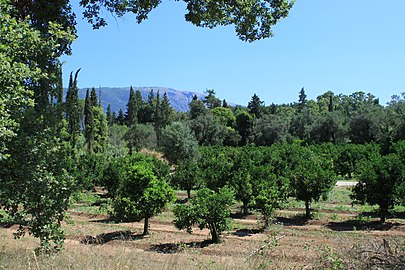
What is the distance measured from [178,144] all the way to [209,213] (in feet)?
104

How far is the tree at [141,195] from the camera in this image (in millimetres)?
16812

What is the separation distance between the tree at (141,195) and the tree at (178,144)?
28390mm

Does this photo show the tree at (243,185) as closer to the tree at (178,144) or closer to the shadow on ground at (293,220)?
the shadow on ground at (293,220)

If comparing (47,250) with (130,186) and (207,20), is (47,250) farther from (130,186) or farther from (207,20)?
(130,186)

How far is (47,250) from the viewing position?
614 centimetres

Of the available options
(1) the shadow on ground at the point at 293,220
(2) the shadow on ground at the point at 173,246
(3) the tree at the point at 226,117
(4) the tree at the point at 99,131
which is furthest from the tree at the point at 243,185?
(3) the tree at the point at 226,117

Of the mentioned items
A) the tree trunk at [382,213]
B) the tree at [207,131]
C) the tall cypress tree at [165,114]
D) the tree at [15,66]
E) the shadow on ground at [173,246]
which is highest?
the tall cypress tree at [165,114]

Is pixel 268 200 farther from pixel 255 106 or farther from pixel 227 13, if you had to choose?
pixel 255 106

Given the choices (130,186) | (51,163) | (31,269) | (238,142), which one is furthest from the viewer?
(238,142)

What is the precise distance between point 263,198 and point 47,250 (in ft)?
42.7

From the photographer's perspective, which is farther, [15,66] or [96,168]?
[96,168]

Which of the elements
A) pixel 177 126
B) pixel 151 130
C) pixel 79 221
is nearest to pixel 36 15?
pixel 79 221

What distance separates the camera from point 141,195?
17.1m

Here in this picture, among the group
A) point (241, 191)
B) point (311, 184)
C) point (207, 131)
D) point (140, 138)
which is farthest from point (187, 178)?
point (207, 131)
